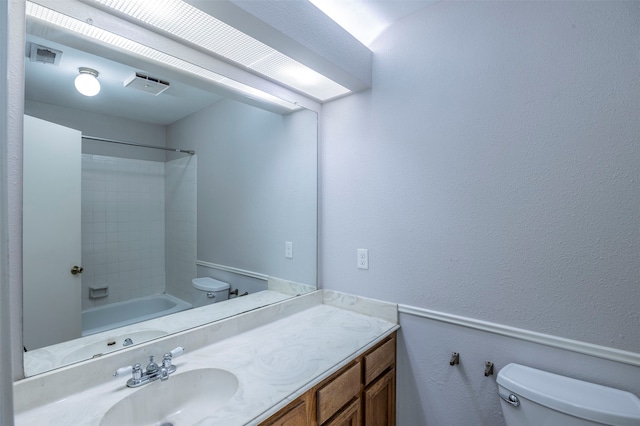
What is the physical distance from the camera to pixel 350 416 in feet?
4.25

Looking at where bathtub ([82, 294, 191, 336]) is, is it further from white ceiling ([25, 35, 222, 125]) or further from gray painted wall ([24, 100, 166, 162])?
white ceiling ([25, 35, 222, 125])

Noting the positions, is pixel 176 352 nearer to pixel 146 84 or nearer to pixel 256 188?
pixel 256 188

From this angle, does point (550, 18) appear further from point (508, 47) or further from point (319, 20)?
point (319, 20)

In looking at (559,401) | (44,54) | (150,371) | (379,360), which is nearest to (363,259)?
(379,360)

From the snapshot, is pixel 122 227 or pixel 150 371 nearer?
pixel 150 371

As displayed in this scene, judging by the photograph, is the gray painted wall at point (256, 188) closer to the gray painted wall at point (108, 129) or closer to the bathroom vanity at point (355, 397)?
the gray painted wall at point (108, 129)

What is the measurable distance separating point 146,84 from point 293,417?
4.76 feet

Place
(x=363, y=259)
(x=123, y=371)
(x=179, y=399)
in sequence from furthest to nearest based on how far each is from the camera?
(x=363, y=259) < (x=179, y=399) < (x=123, y=371)

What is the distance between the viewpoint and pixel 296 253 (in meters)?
1.95

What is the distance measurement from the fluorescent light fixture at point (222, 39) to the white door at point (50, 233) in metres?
0.51

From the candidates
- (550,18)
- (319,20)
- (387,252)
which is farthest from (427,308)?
(319,20)

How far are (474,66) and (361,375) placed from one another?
153 cm

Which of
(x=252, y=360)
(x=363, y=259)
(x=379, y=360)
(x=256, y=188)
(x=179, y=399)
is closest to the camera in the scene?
(x=179, y=399)

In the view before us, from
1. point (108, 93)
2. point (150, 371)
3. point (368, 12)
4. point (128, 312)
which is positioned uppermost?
point (368, 12)
